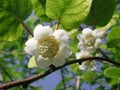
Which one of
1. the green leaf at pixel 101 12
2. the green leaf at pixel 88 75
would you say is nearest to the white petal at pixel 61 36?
the green leaf at pixel 101 12

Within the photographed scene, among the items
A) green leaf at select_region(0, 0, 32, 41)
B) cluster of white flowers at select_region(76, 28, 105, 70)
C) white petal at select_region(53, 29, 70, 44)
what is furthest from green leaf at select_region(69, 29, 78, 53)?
white petal at select_region(53, 29, 70, 44)

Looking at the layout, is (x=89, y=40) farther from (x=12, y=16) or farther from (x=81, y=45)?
(x=12, y=16)

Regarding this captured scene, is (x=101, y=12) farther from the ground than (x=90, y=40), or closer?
farther from the ground

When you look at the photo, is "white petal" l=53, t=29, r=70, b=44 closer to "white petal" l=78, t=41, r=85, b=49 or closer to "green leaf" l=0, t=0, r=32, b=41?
"green leaf" l=0, t=0, r=32, b=41

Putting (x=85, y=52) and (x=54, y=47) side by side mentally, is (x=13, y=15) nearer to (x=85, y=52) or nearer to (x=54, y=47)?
(x=54, y=47)

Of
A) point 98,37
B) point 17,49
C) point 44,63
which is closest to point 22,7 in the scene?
point 44,63

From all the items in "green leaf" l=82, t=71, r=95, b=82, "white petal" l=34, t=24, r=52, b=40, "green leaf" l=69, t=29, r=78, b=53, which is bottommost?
"green leaf" l=82, t=71, r=95, b=82

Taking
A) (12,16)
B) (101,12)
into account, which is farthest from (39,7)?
(101,12)
